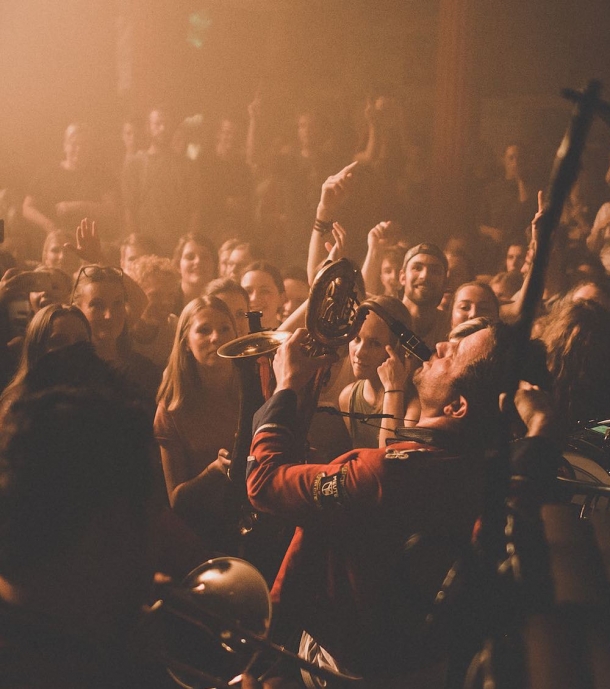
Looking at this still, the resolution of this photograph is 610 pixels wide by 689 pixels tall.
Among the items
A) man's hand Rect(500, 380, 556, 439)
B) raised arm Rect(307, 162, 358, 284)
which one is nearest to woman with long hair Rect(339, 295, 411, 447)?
man's hand Rect(500, 380, 556, 439)

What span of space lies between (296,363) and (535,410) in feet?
2.55

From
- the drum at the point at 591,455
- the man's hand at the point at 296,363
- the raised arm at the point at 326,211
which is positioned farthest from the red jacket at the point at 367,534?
the raised arm at the point at 326,211

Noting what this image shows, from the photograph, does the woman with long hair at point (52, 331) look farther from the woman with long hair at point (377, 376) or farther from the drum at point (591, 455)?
the drum at point (591, 455)

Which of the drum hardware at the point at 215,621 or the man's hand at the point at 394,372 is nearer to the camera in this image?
the drum hardware at the point at 215,621

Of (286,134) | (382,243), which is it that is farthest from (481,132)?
(286,134)

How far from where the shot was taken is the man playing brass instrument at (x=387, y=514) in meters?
2.02

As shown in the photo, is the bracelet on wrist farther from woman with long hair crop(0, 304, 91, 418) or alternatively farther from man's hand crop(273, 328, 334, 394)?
man's hand crop(273, 328, 334, 394)

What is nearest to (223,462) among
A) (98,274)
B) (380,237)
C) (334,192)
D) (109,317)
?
(109,317)

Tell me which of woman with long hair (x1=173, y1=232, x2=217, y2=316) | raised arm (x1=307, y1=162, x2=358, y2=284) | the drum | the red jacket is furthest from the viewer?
woman with long hair (x1=173, y1=232, x2=217, y2=316)

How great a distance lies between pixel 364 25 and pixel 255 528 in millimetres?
5080

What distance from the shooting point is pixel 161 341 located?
196 inches

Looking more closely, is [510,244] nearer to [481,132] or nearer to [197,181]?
[481,132]

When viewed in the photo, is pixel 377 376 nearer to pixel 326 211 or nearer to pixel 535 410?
pixel 535 410

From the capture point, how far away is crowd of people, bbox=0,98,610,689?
140 cm
